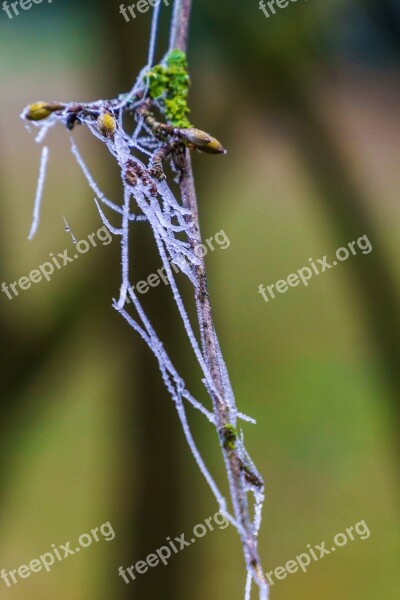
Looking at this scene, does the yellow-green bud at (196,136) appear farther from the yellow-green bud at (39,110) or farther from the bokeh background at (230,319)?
the bokeh background at (230,319)

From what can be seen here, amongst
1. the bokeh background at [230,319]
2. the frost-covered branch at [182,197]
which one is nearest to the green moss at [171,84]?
the frost-covered branch at [182,197]

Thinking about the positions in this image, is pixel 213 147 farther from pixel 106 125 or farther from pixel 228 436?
pixel 228 436

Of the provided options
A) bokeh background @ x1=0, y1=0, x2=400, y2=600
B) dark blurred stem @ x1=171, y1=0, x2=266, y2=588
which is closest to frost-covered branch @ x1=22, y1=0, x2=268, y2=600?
dark blurred stem @ x1=171, y1=0, x2=266, y2=588

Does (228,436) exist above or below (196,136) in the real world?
below

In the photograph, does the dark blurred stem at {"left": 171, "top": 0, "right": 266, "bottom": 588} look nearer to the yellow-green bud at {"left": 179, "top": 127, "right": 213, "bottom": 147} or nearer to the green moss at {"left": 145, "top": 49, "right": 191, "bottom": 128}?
the yellow-green bud at {"left": 179, "top": 127, "right": 213, "bottom": 147}

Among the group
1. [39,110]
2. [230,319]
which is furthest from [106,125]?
[230,319]
